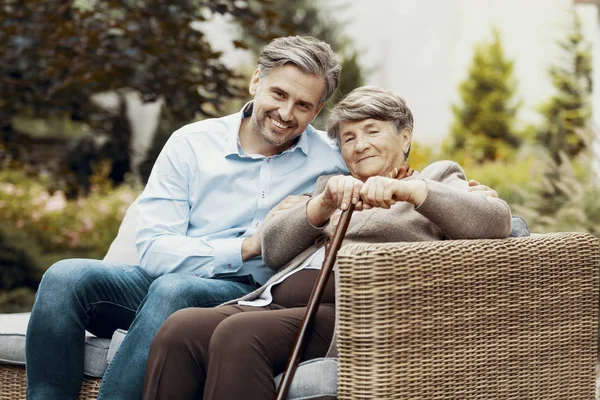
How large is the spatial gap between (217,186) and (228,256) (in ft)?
0.92

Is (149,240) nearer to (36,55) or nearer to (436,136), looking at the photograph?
(36,55)

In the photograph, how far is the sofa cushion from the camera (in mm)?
2445

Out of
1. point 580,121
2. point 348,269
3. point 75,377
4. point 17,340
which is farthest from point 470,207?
point 580,121

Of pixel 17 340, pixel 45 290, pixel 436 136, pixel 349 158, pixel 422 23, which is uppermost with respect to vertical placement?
pixel 349 158

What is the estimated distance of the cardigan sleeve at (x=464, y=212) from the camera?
217 centimetres

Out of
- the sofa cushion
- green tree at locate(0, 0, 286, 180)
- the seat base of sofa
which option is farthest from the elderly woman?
green tree at locate(0, 0, 286, 180)

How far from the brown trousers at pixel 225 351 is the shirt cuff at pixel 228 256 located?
303 mm

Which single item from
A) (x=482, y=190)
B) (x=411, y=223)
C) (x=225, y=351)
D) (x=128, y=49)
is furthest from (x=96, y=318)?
(x=128, y=49)

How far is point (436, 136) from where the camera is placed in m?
12.0

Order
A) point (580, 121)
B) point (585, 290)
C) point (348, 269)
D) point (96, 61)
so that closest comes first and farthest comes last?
1. point (348, 269)
2. point (585, 290)
3. point (96, 61)
4. point (580, 121)

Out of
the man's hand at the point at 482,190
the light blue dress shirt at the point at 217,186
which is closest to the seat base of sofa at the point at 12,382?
the light blue dress shirt at the point at 217,186

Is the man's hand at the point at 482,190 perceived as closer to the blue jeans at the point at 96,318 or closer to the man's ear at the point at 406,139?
the man's ear at the point at 406,139

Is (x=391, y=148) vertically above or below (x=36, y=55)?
above

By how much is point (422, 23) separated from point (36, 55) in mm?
8704
